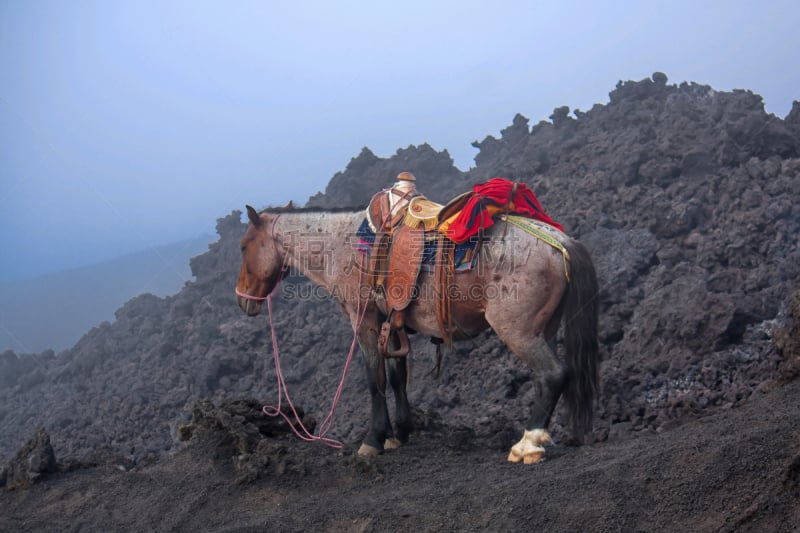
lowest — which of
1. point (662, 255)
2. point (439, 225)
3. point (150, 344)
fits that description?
point (150, 344)

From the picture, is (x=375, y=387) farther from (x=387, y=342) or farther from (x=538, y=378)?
(x=538, y=378)

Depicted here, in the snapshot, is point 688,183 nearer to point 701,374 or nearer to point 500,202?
point 701,374

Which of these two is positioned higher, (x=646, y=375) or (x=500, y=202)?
(x=500, y=202)

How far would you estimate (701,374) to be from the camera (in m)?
7.17

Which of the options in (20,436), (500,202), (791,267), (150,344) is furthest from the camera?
(150,344)

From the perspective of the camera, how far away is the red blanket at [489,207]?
516 centimetres

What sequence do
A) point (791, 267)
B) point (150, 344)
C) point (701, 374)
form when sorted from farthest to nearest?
point (150, 344), point (791, 267), point (701, 374)

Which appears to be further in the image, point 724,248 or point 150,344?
point 150,344

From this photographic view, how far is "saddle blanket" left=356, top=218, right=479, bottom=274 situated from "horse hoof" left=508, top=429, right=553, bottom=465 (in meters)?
1.36

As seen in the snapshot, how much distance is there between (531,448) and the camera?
4871 millimetres

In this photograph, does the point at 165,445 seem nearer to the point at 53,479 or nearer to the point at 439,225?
the point at 53,479

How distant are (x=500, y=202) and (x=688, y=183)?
770cm

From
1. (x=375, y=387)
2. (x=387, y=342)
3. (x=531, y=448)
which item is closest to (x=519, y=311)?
(x=531, y=448)

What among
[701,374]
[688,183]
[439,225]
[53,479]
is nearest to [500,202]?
[439,225]
